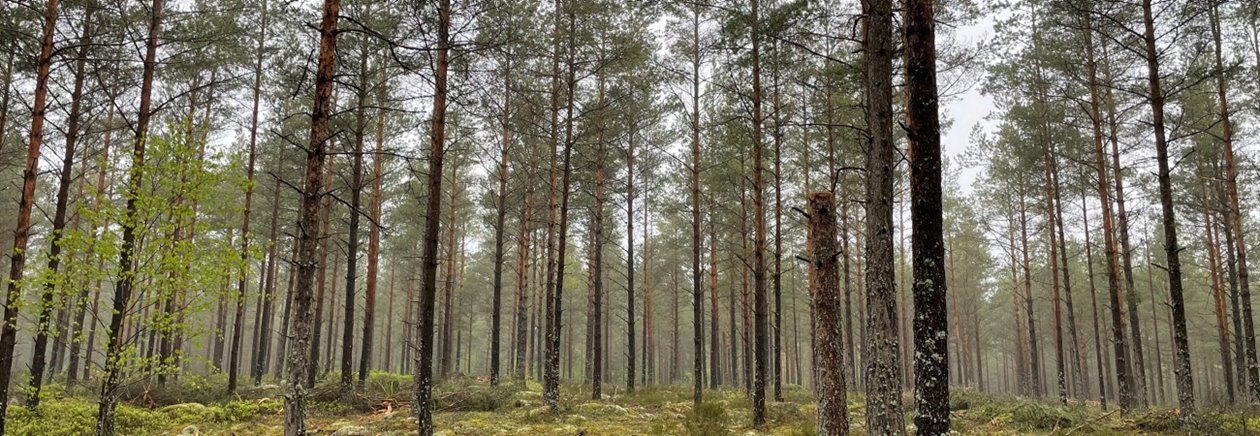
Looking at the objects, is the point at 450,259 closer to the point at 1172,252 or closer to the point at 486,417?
the point at 486,417

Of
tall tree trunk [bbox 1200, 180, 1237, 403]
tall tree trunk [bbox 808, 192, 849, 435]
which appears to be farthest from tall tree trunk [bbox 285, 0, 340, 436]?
tall tree trunk [bbox 1200, 180, 1237, 403]

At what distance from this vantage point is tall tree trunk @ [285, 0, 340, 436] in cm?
669

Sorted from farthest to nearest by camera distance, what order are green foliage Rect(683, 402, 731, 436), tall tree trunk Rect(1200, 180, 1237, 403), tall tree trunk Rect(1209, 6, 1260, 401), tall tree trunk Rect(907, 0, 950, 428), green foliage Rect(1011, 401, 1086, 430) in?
tall tree trunk Rect(1200, 180, 1237, 403) → tall tree trunk Rect(1209, 6, 1260, 401) → green foliage Rect(1011, 401, 1086, 430) → green foliage Rect(683, 402, 731, 436) → tall tree trunk Rect(907, 0, 950, 428)

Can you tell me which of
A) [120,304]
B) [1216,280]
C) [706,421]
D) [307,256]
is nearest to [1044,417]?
[706,421]

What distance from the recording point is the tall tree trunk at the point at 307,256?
21.9ft

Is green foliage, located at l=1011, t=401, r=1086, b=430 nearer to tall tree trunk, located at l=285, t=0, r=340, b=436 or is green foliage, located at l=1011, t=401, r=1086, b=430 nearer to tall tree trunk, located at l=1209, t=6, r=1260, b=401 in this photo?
tall tree trunk, located at l=1209, t=6, r=1260, b=401

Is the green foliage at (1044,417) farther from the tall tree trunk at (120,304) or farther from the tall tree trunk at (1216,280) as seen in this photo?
the tall tree trunk at (120,304)

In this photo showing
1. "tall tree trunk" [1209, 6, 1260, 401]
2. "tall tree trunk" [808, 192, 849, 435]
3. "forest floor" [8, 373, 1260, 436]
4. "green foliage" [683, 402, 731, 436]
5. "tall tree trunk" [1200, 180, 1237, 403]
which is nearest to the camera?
"tall tree trunk" [808, 192, 849, 435]

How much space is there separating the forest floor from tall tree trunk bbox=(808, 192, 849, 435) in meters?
1.30

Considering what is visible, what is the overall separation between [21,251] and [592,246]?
687 inches

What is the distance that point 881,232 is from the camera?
7.33m

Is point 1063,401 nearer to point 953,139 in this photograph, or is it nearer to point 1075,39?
point 953,139

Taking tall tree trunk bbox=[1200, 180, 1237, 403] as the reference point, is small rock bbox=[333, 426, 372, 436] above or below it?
below

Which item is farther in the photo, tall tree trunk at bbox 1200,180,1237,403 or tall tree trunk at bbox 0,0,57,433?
tall tree trunk at bbox 1200,180,1237,403
